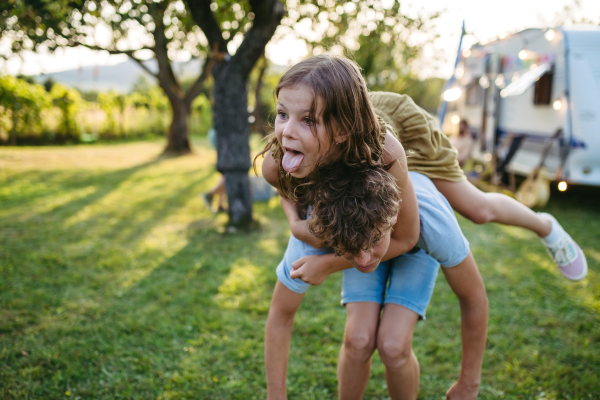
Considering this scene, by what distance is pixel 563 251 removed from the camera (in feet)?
8.92

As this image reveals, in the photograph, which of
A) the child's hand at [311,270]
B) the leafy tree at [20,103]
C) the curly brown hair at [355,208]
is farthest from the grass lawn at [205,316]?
the leafy tree at [20,103]

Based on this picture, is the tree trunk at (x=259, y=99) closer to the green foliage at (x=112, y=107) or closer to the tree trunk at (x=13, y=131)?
the green foliage at (x=112, y=107)

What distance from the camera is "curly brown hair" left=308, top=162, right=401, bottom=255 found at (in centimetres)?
144

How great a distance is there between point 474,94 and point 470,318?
29.6ft

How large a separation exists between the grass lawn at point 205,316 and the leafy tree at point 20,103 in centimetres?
872

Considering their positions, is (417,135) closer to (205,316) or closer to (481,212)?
(481,212)

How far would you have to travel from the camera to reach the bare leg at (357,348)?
1.93 metres

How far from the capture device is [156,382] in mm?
2516

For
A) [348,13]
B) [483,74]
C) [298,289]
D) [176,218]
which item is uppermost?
[348,13]

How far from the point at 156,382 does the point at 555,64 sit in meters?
7.34

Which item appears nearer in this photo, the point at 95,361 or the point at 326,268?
the point at 326,268

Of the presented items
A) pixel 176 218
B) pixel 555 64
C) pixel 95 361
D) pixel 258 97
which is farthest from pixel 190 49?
pixel 95 361

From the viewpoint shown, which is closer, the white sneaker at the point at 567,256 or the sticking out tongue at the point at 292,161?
the sticking out tongue at the point at 292,161

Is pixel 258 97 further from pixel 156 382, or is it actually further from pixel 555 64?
pixel 156 382
